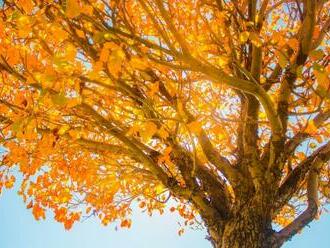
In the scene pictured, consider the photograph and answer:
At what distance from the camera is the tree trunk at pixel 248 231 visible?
7.19 m

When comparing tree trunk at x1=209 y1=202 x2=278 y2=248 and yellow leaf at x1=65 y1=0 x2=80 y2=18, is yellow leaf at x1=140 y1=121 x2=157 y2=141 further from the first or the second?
tree trunk at x1=209 y1=202 x2=278 y2=248

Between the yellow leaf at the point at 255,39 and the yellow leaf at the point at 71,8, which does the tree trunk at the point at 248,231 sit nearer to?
the yellow leaf at the point at 255,39

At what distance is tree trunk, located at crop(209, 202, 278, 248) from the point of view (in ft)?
23.6

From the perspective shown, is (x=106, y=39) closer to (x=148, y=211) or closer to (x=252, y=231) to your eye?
(x=252, y=231)

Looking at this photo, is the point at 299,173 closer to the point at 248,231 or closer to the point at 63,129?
the point at 248,231

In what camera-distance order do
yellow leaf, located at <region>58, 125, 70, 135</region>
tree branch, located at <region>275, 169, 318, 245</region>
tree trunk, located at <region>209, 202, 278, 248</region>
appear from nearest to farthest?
tree trunk, located at <region>209, 202, 278, 248</region> < yellow leaf, located at <region>58, 125, 70, 135</region> < tree branch, located at <region>275, 169, 318, 245</region>

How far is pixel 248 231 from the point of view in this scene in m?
7.24

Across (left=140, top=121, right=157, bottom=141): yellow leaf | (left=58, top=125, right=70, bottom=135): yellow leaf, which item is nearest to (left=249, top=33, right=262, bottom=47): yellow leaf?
(left=140, top=121, right=157, bottom=141): yellow leaf

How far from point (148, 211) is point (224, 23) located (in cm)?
586

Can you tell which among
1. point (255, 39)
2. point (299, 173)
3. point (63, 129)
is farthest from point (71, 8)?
point (299, 173)

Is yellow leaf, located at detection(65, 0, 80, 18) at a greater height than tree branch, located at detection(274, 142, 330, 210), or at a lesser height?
lesser

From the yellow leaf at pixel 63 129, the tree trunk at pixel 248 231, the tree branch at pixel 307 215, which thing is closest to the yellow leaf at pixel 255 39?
the tree trunk at pixel 248 231

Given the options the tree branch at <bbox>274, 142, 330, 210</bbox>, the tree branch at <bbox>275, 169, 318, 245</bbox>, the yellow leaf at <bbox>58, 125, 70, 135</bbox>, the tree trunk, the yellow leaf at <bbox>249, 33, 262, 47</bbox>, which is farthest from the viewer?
the tree branch at <bbox>274, 142, 330, 210</bbox>

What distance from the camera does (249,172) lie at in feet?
25.7
